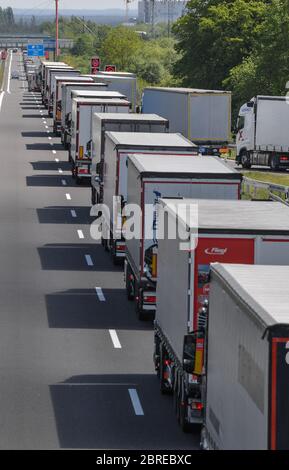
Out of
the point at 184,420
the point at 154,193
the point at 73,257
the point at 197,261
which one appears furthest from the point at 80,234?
the point at 184,420

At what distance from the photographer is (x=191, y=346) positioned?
643 inches

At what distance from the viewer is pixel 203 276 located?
18.6 metres

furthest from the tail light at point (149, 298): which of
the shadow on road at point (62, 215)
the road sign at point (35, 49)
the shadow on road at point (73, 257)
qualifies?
the road sign at point (35, 49)

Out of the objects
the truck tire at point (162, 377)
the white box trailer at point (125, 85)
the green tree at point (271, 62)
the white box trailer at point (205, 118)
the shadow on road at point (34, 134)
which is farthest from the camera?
the green tree at point (271, 62)

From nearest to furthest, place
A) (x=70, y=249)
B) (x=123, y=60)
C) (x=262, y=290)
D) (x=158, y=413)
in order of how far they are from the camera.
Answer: (x=262, y=290)
(x=158, y=413)
(x=70, y=249)
(x=123, y=60)

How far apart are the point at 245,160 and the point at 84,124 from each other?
16893 mm

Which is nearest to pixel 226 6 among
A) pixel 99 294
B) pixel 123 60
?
pixel 123 60

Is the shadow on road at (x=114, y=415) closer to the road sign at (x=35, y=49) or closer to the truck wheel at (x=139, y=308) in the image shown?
the truck wheel at (x=139, y=308)

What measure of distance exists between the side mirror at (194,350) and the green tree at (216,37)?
8952 centimetres

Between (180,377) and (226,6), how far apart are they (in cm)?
9451

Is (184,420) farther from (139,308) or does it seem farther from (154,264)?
(139,308)

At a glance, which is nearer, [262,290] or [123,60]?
[262,290]

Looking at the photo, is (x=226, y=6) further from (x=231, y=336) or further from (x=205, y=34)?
(x=231, y=336)

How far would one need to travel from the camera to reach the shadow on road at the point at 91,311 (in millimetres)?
26422
